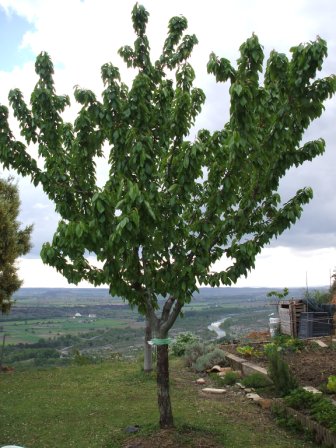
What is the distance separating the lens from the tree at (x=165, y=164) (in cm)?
586

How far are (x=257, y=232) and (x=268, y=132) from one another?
6.05 ft

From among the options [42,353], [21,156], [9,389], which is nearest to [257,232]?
[21,156]

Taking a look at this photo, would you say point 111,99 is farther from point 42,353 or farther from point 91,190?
point 42,353

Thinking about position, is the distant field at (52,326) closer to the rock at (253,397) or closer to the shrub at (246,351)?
the shrub at (246,351)

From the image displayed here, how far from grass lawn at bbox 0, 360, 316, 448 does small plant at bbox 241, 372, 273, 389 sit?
90 cm

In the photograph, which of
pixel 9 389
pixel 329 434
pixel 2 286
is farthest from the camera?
pixel 2 286

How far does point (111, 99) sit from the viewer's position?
6.70 m

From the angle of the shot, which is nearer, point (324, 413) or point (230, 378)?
point (324, 413)

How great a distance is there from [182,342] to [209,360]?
4384 millimetres

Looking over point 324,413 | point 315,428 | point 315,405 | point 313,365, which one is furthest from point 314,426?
point 313,365

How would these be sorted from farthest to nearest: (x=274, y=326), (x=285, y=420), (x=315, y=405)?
(x=274, y=326) < (x=285, y=420) < (x=315, y=405)

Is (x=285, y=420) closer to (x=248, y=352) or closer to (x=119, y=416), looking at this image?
(x=119, y=416)

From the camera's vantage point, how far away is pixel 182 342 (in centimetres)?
1794

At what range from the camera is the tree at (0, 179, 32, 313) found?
15477mm
